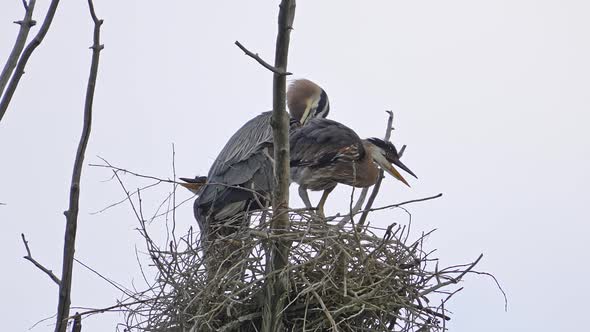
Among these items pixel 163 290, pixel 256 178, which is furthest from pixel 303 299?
pixel 256 178

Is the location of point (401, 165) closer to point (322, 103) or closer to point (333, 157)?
point (333, 157)

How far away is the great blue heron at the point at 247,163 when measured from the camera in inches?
203

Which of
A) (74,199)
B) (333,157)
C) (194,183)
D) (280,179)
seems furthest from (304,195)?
(74,199)

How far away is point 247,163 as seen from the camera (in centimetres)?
542

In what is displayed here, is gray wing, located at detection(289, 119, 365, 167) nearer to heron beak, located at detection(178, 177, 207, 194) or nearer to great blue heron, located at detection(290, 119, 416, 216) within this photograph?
great blue heron, located at detection(290, 119, 416, 216)

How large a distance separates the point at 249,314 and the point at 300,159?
1687 millimetres

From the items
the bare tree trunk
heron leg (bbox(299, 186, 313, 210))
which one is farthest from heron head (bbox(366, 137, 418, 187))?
the bare tree trunk

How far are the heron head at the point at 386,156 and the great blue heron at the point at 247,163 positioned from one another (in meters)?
0.59

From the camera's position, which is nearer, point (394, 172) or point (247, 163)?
point (394, 172)

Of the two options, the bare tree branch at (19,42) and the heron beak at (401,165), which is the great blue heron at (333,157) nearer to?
the heron beak at (401,165)

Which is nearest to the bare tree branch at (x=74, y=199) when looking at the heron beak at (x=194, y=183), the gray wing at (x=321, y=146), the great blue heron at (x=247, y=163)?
the gray wing at (x=321, y=146)

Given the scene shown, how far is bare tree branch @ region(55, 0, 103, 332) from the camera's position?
198cm

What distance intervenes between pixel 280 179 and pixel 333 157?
69.3 inches

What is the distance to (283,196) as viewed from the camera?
296cm
